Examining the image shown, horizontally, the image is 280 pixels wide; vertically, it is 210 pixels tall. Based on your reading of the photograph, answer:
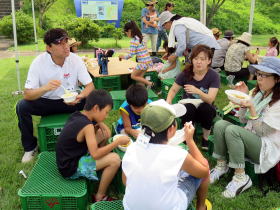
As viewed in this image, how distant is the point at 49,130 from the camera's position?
136 inches

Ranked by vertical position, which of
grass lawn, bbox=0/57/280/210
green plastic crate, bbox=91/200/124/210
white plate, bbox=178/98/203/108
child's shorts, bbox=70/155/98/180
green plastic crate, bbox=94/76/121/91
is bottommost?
grass lawn, bbox=0/57/280/210

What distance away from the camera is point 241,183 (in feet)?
9.56

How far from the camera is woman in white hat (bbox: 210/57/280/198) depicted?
9.06 feet

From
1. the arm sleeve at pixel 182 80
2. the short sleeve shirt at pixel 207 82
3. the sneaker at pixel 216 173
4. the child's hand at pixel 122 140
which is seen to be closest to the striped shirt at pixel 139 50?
the arm sleeve at pixel 182 80

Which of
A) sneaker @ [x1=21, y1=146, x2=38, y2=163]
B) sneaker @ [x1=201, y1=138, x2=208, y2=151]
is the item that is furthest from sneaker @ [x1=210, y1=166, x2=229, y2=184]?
sneaker @ [x1=21, y1=146, x2=38, y2=163]

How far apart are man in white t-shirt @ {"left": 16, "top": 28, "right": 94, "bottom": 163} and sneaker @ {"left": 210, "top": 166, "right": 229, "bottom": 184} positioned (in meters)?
1.71

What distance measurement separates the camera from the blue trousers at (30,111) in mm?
3557

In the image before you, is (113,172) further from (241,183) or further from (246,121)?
(246,121)

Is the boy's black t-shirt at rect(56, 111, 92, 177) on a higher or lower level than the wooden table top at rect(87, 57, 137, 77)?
lower

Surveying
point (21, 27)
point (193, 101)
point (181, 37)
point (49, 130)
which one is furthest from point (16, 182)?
point (21, 27)

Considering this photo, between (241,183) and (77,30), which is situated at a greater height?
(77,30)

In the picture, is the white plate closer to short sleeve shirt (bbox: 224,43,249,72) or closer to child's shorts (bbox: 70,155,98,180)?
child's shorts (bbox: 70,155,98,180)

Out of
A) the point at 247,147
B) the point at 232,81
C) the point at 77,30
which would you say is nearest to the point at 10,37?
the point at 77,30

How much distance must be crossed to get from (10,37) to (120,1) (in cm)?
552
